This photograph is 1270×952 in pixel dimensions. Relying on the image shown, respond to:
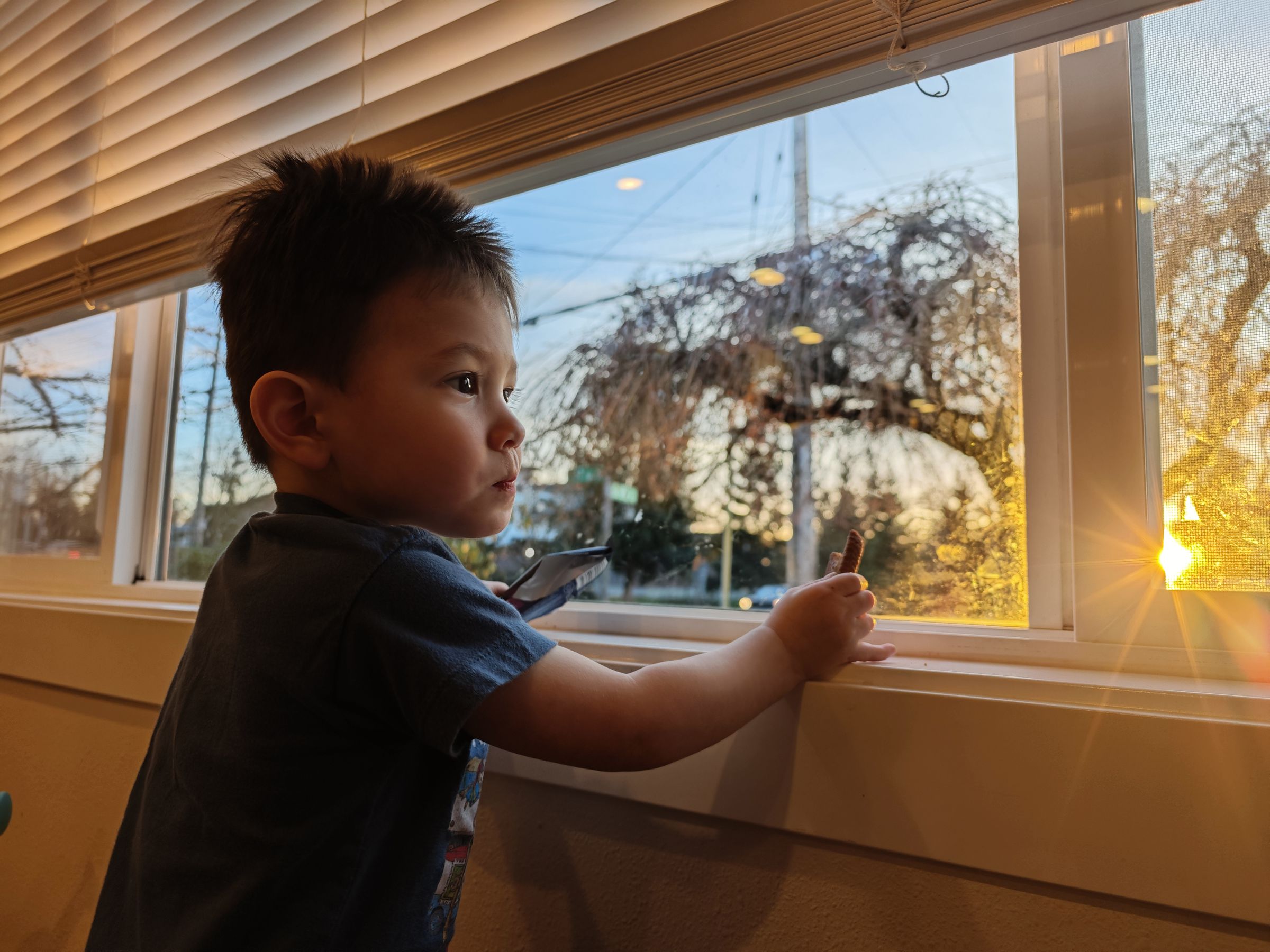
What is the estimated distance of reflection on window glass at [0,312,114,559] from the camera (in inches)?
66.6

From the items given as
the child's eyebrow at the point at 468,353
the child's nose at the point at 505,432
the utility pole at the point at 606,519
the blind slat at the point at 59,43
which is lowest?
the utility pole at the point at 606,519

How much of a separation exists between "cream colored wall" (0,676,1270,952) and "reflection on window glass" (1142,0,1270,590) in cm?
27

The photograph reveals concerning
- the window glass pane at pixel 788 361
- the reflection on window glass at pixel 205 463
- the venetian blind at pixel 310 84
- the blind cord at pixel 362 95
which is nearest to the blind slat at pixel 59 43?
the venetian blind at pixel 310 84

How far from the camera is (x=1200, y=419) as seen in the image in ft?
2.21

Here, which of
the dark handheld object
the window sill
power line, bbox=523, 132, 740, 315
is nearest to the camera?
the window sill

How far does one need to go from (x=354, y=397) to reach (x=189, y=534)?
3.45 ft

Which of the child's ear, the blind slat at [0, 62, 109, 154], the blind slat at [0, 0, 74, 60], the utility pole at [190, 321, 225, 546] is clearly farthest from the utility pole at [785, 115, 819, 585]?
the blind slat at [0, 0, 74, 60]

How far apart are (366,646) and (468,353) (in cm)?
26

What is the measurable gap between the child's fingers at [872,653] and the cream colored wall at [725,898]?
5.8 inches

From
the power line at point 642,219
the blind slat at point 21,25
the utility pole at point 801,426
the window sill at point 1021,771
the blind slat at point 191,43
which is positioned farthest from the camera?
the blind slat at point 21,25

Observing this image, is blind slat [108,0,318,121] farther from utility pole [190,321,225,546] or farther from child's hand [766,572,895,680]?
child's hand [766,572,895,680]

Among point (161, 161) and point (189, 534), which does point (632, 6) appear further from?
point (189, 534)

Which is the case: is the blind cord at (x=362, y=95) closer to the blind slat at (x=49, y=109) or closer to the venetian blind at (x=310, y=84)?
the venetian blind at (x=310, y=84)

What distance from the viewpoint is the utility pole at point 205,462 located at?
1.54 metres
